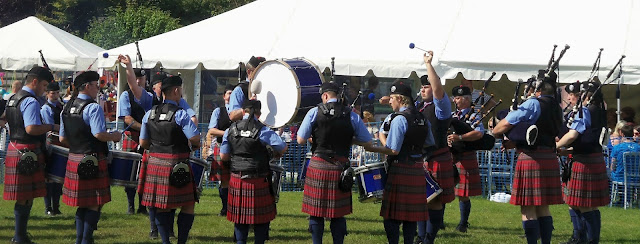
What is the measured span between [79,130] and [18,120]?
31.8 inches

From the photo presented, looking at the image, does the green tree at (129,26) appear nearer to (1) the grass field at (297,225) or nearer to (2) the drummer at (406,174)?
(1) the grass field at (297,225)

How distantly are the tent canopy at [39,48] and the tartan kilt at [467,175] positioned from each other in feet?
23.2

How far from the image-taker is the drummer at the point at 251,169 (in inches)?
240

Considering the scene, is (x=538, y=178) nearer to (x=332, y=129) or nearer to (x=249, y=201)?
(x=332, y=129)

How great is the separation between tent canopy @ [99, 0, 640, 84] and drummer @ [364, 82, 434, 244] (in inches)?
184

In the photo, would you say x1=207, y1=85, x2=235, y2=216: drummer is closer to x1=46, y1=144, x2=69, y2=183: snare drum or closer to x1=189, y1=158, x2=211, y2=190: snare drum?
x1=189, y1=158, x2=211, y2=190: snare drum

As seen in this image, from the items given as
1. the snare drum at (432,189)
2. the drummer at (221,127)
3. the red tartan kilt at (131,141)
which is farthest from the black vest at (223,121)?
the snare drum at (432,189)

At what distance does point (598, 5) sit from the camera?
1141 centimetres

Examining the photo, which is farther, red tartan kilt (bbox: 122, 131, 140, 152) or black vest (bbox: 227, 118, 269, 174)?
red tartan kilt (bbox: 122, 131, 140, 152)

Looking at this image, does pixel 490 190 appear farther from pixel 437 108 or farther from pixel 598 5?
pixel 437 108

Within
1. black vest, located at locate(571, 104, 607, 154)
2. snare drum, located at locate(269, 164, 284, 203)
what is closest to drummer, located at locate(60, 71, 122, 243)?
snare drum, located at locate(269, 164, 284, 203)

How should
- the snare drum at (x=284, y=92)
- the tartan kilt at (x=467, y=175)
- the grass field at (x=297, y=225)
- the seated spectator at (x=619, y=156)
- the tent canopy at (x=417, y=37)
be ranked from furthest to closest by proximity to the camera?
the tent canopy at (x=417, y=37)
the seated spectator at (x=619, y=156)
the tartan kilt at (x=467, y=175)
the grass field at (x=297, y=225)
the snare drum at (x=284, y=92)

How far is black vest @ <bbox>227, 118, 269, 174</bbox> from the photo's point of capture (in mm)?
6074

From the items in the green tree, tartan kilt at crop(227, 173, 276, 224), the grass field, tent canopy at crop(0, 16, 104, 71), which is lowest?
the grass field
